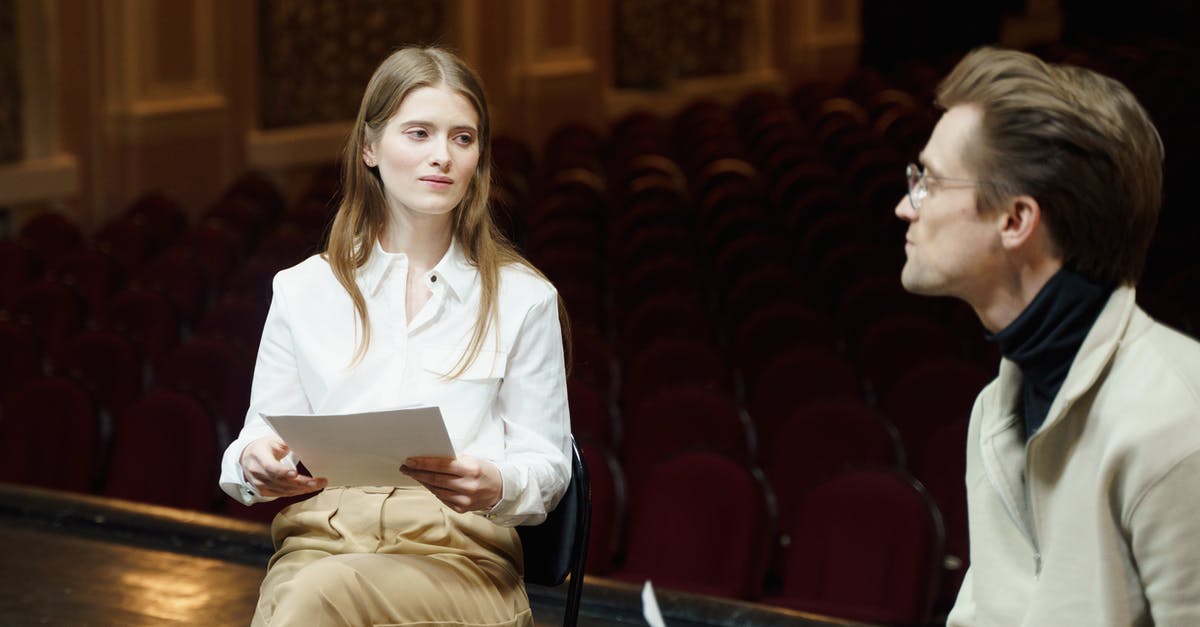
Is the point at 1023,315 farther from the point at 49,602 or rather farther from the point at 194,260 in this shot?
the point at 194,260

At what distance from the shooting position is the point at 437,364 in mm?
2006

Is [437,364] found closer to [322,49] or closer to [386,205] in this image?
[386,205]

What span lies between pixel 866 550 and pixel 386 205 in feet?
7.10

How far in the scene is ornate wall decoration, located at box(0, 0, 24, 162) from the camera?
28.2ft

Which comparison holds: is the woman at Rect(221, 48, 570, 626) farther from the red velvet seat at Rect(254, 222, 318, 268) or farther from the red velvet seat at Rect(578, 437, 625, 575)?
the red velvet seat at Rect(254, 222, 318, 268)

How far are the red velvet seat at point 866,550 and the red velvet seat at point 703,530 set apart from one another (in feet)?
0.33

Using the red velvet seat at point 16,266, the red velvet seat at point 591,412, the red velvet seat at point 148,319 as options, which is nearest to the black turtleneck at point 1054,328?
the red velvet seat at point 591,412

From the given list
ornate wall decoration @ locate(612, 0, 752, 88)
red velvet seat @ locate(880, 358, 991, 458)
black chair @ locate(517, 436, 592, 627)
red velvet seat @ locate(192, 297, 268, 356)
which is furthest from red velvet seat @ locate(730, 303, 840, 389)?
ornate wall decoration @ locate(612, 0, 752, 88)

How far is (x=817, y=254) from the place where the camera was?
303 inches

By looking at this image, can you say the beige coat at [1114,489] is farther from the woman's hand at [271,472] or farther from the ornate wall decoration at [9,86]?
the ornate wall decoration at [9,86]

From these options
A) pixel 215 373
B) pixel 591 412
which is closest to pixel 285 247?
pixel 215 373

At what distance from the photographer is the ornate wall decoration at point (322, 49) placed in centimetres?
1061

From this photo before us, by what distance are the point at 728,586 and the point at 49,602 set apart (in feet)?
5.53

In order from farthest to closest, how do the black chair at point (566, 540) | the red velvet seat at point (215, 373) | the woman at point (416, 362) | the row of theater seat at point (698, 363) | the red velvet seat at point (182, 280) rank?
the red velvet seat at point (182, 280) → the red velvet seat at point (215, 373) → the row of theater seat at point (698, 363) → the black chair at point (566, 540) → the woman at point (416, 362)
